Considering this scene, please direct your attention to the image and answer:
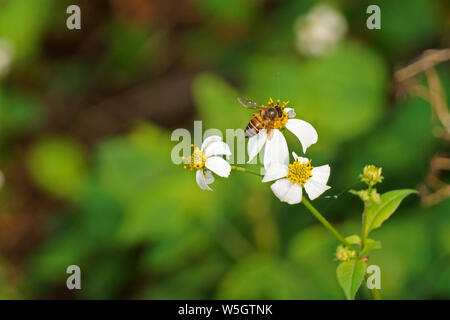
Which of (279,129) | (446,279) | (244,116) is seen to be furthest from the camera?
(244,116)

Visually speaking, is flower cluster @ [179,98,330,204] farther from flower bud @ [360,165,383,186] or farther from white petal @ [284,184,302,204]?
flower bud @ [360,165,383,186]

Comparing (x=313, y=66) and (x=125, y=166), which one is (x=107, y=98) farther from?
(x=313, y=66)

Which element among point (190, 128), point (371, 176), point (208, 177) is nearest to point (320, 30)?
point (190, 128)

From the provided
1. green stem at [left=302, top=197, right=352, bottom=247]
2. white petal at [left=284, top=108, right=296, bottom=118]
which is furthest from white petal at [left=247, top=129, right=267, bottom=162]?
green stem at [left=302, top=197, right=352, bottom=247]

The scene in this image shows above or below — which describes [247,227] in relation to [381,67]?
below

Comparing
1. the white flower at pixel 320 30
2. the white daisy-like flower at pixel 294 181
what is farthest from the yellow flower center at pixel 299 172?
the white flower at pixel 320 30

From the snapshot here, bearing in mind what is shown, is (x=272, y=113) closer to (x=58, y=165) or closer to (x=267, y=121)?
(x=267, y=121)
